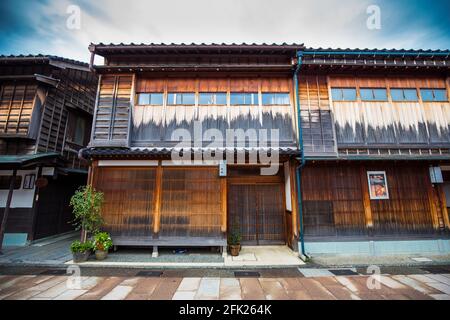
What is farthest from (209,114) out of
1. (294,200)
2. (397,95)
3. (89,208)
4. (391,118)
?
(397,95)

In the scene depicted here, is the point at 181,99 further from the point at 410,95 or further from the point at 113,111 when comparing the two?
the point at 410,95

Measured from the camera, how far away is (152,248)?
904 cm

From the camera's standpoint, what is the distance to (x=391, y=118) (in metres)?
9.64

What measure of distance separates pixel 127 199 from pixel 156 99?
5157mm

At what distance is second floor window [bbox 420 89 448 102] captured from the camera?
9.85 m

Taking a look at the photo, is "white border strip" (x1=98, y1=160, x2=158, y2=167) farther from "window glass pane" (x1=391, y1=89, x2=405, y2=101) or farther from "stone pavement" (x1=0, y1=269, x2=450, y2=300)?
"window glass pane" (x1=391, y1=89, x2=405, y2=101)

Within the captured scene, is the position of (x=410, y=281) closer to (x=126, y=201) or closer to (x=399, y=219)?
(x=399, y=219)

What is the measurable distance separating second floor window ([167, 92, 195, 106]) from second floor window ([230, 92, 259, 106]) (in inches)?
80.8

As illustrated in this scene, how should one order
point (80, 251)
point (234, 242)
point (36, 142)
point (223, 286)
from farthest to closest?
point (36, 142), point (234, 242), point (80, 251), point (223, 286)

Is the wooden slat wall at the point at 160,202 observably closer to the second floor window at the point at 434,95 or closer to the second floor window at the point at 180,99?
the second floor window at the point at 180,99

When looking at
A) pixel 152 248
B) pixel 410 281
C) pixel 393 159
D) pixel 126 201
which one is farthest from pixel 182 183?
pixel 393 159

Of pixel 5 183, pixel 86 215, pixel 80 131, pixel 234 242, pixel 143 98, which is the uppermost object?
pixel 143 98

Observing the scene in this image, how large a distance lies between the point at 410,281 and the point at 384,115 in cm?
738

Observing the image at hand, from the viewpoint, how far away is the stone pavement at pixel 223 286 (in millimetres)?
5238
